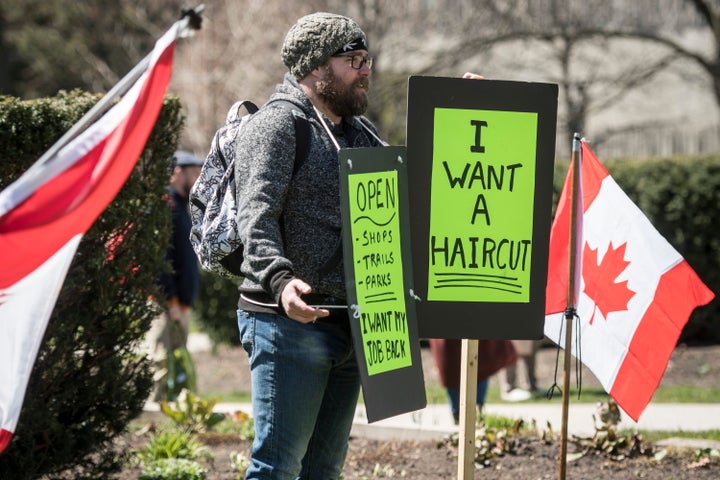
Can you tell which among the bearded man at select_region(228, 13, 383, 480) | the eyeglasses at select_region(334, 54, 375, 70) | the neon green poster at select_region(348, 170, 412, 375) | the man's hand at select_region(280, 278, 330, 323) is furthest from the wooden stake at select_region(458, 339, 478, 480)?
the eyeglasses at select_region(334, 54, 375, 70)

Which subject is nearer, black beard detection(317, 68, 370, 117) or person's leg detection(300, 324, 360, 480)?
black beard detection(317, 68, 370, 117)

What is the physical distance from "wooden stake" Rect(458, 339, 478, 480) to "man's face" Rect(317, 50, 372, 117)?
95cm

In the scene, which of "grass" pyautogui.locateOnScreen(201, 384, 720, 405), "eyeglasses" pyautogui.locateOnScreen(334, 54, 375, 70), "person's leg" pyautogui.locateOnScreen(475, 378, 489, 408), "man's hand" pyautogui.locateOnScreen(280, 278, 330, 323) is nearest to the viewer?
"man's hand" pyautogui.locateOnScreen(280, 278, 330, 323)

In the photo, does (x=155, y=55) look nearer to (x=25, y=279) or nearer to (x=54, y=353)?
(x=25, y=279)

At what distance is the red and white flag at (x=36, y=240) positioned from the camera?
3.04 m

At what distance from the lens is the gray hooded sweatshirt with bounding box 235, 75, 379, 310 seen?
3354 millimetres

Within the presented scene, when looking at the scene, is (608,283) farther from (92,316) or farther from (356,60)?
(92,316)

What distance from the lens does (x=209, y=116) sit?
57.2 feet

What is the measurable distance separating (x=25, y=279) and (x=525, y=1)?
43.4 feet

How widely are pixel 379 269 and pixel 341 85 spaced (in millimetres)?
603

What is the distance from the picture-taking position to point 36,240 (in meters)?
3.08

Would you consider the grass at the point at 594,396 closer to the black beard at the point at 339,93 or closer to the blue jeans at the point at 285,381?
the blue jeans at the point at 285,381

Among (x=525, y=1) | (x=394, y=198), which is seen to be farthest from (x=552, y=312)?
(x=525, y=1)

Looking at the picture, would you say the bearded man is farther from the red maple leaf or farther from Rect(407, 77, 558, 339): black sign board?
the red maple leaf
